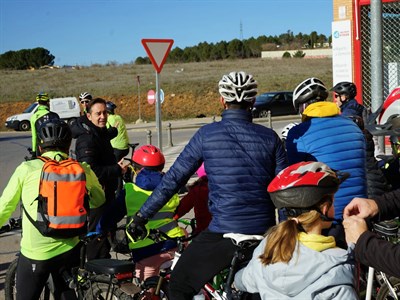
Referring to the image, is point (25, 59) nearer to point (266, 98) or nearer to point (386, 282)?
point (266, 98)

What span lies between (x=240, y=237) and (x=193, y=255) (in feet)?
1.07

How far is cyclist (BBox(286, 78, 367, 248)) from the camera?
4.61 meters

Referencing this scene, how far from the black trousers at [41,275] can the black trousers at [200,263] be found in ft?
2.95

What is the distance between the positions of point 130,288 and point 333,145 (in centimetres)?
166

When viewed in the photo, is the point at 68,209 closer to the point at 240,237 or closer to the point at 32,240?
the point at 32,240

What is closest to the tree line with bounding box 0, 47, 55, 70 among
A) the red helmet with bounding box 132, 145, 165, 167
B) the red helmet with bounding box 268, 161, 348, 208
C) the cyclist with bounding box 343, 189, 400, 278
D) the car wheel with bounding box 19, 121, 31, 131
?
the car wheel with bounding box 19, 121, 31, 131

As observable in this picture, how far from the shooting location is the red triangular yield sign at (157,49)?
1183 centimetres

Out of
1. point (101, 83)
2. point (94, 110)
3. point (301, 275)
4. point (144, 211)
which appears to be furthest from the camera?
point (101, 83)

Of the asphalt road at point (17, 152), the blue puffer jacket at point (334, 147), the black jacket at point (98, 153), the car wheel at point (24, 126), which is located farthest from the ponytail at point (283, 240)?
the car wheel at point (24, 126)

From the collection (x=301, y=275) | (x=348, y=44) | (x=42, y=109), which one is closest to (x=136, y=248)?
(x=301, y=275)

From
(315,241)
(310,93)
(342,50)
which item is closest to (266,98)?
(342,50)

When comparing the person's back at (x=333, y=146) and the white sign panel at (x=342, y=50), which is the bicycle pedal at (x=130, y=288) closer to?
the person's back at (x=333, y=146)

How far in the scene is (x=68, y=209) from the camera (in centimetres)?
463

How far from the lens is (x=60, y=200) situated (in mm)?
4605
